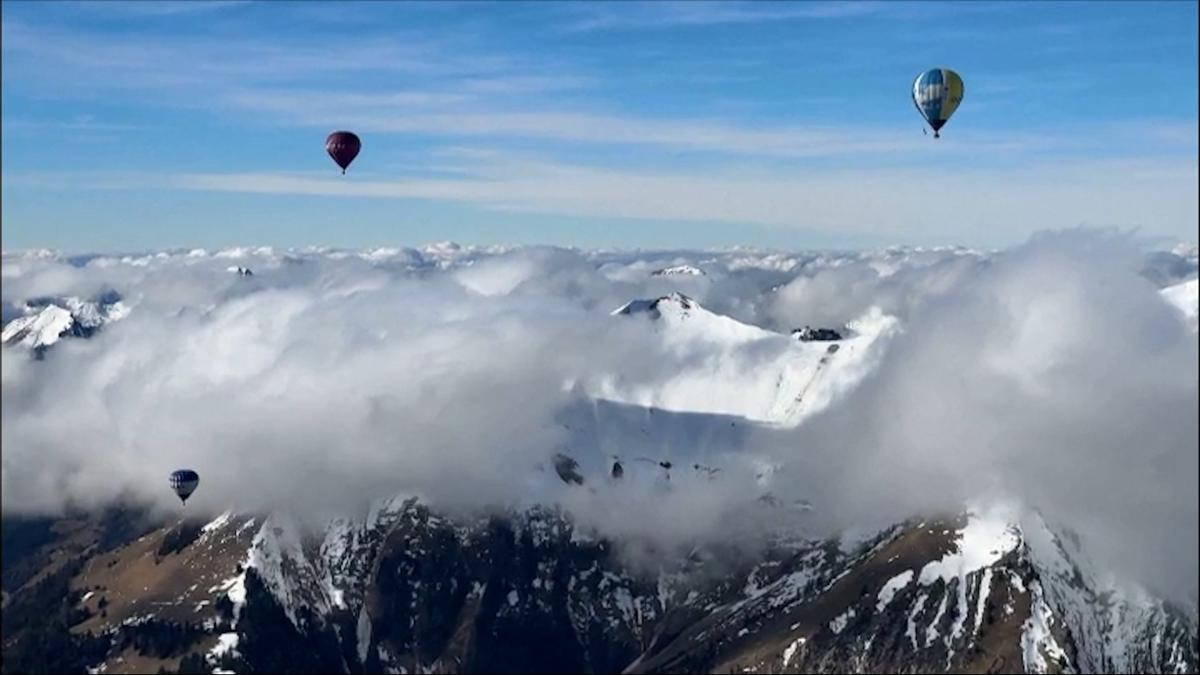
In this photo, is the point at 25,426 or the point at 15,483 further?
the point at 25,426

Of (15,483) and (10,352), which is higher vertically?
(10,352)

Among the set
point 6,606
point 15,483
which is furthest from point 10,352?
point 6,606

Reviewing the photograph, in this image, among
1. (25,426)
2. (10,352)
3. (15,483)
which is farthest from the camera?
(25,426)

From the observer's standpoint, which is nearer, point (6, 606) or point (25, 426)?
point (6, 606)

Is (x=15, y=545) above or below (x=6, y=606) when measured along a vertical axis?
above

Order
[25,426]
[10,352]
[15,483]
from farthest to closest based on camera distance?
[25,426]
[15,483]
[10,352]

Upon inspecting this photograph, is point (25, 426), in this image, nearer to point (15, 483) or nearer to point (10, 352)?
point (15, 483)

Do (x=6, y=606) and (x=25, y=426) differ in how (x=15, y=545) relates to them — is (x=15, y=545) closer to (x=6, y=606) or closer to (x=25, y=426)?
(x=6, y=606)

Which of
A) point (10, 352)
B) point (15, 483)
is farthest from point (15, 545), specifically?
point (10, 352)

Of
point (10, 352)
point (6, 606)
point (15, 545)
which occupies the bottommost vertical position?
point (6, 606)

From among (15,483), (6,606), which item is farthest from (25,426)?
(6,606)
